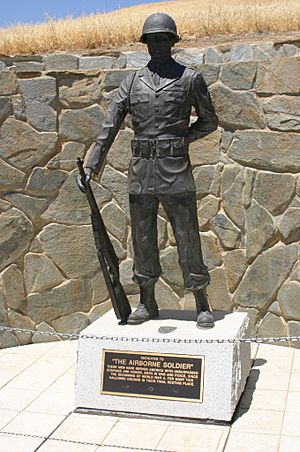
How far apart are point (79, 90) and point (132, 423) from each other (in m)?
2.89

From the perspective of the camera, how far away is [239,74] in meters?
5.83

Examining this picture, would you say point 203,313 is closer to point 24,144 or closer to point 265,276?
point 265,276

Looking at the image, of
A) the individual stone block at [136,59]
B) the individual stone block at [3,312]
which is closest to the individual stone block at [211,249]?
the individual stone block at [136,59]

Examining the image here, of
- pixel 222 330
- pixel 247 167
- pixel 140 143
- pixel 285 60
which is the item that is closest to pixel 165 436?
pixel 222 330

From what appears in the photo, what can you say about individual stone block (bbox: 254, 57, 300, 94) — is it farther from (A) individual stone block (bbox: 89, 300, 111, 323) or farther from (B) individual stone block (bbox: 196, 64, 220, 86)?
(A) individual stone block (bbox: 89, 300, 111, 323)

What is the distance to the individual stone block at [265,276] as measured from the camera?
5.90 meters

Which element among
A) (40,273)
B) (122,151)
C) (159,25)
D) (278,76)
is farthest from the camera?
(40,273)

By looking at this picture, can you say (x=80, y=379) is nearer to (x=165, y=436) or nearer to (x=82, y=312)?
(x=165, y=436)

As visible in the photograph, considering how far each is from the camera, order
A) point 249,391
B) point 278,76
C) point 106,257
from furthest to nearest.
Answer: point 278,76, point 249,391, point 106,257

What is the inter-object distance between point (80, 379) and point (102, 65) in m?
2.90

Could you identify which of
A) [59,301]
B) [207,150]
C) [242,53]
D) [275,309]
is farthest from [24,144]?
[275,309]

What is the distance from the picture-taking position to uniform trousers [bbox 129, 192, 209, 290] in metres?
4.85

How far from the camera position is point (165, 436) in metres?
4.43

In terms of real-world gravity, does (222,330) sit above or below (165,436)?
above
